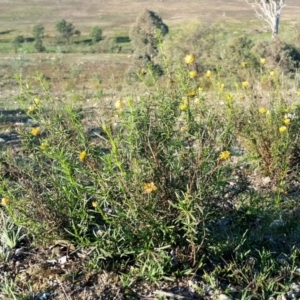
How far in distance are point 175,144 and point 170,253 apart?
58 centimetres

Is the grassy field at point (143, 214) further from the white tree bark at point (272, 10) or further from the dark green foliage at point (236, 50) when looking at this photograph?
the white tree bark at point (272, 10)

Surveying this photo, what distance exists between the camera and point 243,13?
226 feet

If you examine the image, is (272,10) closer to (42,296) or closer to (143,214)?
(143,214)

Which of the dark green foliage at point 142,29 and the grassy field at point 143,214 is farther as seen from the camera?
the dark green foliage at point 142,29

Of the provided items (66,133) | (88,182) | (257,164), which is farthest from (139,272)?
(257,164)

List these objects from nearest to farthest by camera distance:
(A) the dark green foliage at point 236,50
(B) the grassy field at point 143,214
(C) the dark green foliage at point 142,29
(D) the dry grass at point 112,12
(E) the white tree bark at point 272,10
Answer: (B) the grassy field at point 143,214 → (A) the dark green foliage at point 236,50 → (E) the white tree bark at point 272,10 → (C) the dark green foliage at point 142,29 → (D) the dry grass at point 112,12

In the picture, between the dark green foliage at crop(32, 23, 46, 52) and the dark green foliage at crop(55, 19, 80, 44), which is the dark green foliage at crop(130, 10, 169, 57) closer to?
the dark green foliage at crop(32, 23, 46, 52)

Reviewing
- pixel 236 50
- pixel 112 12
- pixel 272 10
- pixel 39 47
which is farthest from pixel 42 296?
pixel 112 12

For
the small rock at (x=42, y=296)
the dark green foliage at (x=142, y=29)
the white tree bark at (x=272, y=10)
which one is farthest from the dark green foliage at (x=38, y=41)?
the small rock at (x=42, y=296)

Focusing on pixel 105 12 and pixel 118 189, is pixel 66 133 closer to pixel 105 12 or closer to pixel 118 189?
pixel 118 189

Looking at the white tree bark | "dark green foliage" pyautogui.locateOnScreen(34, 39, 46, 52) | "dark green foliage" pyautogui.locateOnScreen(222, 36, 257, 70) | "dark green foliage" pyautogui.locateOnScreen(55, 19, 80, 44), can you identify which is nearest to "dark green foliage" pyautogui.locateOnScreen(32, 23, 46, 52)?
"dark green foliage" pyautogui.locateOnScreen(34, 39, 46, 52)

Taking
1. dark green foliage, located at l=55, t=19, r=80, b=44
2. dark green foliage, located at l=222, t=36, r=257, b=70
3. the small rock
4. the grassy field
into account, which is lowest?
dark green foliage, located at l=55, t=19, r=80, b=44

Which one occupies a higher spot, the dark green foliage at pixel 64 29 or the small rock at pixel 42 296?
the small rock at pixel 42 296

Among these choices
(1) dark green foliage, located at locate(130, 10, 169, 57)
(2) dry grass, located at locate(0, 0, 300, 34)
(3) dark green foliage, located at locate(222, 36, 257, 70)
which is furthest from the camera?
(2) dry grass, located at locate(0, 0, 300, 34)
